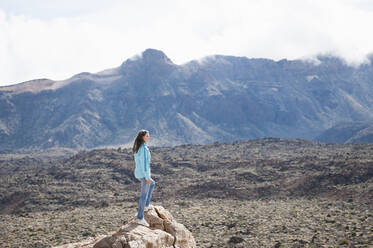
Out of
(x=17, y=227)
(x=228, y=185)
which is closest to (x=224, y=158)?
(x=228, y=185)

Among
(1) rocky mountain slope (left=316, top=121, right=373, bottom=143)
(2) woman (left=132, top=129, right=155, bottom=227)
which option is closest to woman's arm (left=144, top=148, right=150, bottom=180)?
(2) woman (left=132, top=129, right=155, bottom=227)

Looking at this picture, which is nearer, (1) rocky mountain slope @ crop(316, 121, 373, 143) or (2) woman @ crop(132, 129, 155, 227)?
(2) woman @ crop(132, 129, 155, 227)

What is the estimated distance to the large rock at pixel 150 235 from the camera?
1530 cm

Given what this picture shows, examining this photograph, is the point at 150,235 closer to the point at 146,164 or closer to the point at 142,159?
the point at 146,164

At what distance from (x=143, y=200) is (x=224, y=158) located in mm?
68673

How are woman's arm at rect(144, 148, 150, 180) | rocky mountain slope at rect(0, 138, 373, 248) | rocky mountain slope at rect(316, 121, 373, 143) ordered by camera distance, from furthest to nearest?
rocky mountain slope at rect(316, 121, 373, 143), rocky mountain slope at rect(0, 138, 373, 248), woman's arm at rect(144, 148, 150, 180)

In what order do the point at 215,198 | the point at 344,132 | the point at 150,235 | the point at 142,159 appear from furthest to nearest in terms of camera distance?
the point at 344,132 < the point at 215,198 < the point at 150,235 < the point at 142,159

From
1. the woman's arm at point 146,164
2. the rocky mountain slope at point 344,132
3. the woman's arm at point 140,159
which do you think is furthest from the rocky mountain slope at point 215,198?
the rocky mountain slope at point 344,132

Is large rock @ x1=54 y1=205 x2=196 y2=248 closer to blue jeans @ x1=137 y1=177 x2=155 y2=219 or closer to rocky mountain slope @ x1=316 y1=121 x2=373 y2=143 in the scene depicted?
blue jeans @ x1=137 y1=177 x2=155 y2=219

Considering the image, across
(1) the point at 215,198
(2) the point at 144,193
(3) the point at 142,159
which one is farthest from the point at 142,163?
(1) the point at 215,198

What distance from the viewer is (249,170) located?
65.4 meters

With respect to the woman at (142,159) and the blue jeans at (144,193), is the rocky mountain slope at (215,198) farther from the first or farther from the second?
the woman at (142,159)

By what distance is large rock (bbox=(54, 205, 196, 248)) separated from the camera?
50.2ft

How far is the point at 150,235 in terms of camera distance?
52.0 ft
